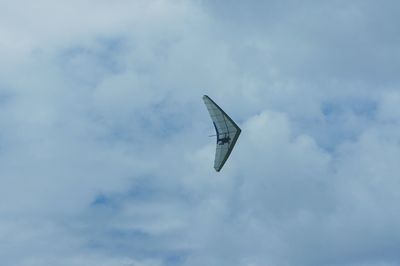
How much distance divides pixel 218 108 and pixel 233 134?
893 centimetres

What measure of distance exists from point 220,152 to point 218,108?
11.5m

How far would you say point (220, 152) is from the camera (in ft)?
572

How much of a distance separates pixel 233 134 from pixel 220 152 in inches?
176

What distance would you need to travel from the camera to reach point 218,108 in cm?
16675

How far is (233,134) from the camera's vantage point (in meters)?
174
